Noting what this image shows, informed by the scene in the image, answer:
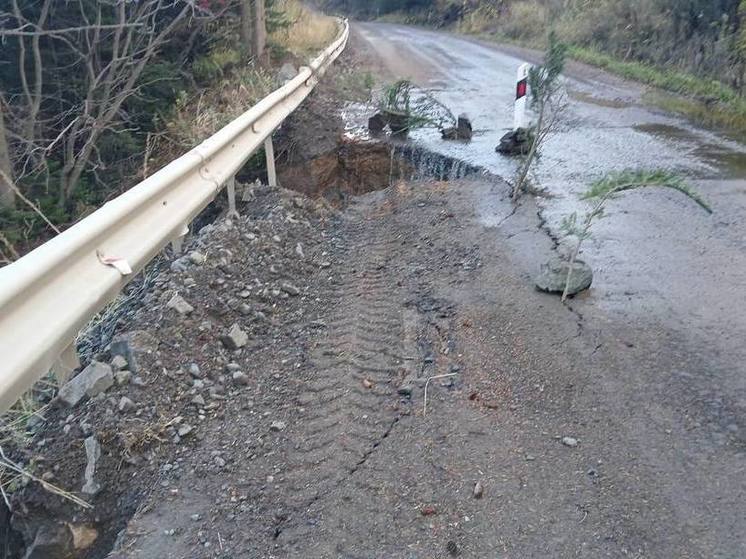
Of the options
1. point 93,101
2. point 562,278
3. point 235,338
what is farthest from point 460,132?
point 235,338

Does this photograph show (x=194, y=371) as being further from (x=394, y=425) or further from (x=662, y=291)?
(x=662, y=291)

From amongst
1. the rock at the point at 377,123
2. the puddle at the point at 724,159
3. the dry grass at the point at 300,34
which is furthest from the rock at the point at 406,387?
the dry grass at the point at 300,34

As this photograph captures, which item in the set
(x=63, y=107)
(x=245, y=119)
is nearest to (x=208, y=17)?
(x=63, y=107)

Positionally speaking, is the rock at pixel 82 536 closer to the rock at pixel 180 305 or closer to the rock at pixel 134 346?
the rock at pixel 134 346

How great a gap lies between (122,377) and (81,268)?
0.66m

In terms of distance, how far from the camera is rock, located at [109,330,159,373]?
338 centimetres

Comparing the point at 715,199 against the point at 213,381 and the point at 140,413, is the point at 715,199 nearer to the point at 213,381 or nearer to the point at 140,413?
the point at 213,381

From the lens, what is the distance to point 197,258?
4.49m

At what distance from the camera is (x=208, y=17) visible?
9188 millimetres

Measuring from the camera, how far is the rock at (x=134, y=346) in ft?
11.1

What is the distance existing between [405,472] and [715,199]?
16.2 ft

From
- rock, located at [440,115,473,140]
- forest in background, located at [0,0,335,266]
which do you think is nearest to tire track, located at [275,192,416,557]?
forest in background, located at [0,0,335,266]

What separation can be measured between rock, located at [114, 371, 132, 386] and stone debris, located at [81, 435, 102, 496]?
31 cm

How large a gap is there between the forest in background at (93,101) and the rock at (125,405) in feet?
15.6
